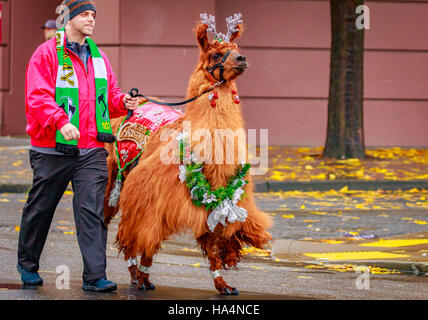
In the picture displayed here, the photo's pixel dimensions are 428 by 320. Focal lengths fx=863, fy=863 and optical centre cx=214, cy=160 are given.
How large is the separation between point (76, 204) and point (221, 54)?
5.00 ft

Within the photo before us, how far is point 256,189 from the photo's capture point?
1357 cm

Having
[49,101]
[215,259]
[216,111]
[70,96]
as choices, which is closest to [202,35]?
[216,111]

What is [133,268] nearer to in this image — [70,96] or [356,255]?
[70,96]

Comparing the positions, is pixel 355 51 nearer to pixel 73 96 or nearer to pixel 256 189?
pixel 256 189

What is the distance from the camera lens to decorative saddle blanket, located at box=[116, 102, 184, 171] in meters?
6.98

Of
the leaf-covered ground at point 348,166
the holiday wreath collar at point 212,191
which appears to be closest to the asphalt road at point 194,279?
the holiday wreath collar at point 212,191

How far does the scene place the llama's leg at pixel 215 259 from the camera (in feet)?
20.9

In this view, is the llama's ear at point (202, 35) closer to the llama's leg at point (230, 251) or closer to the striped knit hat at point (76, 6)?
the striped knit hat at point (76, 6)

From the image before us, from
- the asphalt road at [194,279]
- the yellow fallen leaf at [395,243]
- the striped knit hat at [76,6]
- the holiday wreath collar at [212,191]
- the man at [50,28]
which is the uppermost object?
the man at [50,28]

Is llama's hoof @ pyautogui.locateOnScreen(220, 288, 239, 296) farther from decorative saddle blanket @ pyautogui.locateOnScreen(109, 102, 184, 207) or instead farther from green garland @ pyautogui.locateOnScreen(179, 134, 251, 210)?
decorative saddle blanket @ pyautogui.locateOnScreen(109, 102, 184, 207)

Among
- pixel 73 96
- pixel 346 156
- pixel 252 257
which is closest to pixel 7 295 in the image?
pixel 73 96

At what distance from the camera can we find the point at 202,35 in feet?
20.9

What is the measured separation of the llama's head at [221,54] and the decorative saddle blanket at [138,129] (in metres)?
0.79

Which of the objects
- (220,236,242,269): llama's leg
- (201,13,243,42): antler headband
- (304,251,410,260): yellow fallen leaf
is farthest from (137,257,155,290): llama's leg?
(304,251,410,260): yellow fallen leaf
